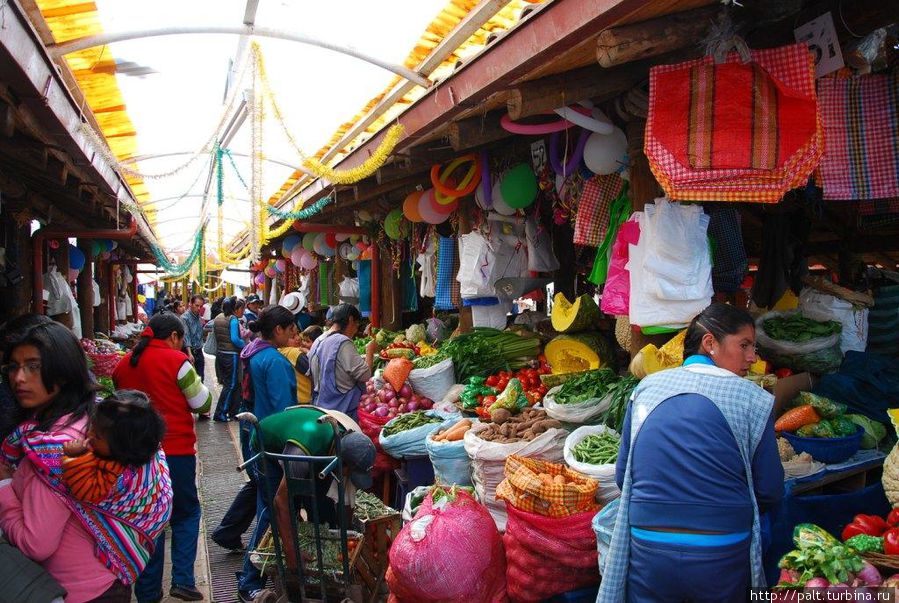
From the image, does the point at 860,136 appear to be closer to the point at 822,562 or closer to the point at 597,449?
the point at 597,449

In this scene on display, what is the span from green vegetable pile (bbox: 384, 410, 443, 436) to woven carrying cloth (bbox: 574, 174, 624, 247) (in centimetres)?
204

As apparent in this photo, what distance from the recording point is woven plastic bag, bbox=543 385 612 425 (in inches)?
176

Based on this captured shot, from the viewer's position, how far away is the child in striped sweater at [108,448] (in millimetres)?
2400

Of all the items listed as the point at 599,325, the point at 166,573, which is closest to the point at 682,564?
the point at 599,325

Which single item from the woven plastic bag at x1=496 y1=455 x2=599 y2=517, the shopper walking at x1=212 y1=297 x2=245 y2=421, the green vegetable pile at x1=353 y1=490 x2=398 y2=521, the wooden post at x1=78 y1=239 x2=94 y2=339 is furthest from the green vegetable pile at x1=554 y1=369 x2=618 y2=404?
the wooden post at x1=78 y1=239 x2=94 y2=339

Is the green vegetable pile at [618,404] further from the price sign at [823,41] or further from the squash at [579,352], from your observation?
the price sign at [823,41]

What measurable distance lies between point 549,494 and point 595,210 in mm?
2349

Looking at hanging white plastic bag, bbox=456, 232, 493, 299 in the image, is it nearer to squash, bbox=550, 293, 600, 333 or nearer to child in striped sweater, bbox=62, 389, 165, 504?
squash, bbox=550, 293, 600, 333

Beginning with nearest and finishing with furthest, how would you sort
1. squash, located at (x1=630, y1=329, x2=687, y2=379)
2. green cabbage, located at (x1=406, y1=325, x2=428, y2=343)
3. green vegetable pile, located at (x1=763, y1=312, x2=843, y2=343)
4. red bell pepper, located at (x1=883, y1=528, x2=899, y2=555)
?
red bell pepper, located at (x1=883, y1=528, x2=899, y2=555)
squash, located at (x1=630, y1=329, x2=687, y2=379)
green vegetable pile, located at (x1=763, y1=312, x2=843, y2=343)
green cabbage, located at (x1=406, y1=325, x2=428, y2=343)

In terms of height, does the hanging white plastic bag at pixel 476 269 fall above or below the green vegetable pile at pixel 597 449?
above

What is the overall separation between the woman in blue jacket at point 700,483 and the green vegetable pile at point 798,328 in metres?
2.66

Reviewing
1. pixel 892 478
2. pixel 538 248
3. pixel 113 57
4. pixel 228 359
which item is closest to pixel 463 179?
pixel 538 248

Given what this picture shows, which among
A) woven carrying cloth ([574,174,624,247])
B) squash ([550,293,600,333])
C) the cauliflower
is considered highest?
woven carrying cloth ([574,174,624,247])

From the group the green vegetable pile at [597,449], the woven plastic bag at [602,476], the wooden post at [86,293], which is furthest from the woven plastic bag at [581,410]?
the wooden post at [86,293]
